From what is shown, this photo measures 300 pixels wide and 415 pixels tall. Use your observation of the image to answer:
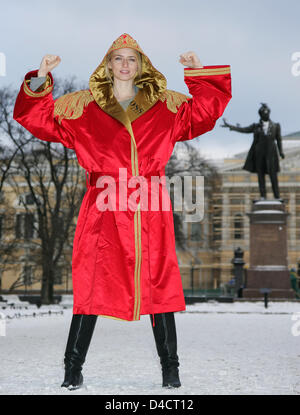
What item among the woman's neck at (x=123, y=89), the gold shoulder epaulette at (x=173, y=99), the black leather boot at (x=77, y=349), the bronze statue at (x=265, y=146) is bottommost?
the black leather boot at (x=77, y=349)

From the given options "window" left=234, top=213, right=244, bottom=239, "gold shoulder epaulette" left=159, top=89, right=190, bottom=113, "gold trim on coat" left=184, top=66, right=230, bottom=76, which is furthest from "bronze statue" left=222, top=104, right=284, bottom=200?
"window" left=234, top=213, right=244, bottom=239

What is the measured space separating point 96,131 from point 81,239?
714 mm

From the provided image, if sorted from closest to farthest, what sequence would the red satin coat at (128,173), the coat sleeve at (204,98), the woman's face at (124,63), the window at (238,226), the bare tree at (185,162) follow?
the red satin coat at (128,173) < the coat sleeve at (204,98) < the woman's face at (124,63) < the bare tree at (185,162) < the window at (238,226)

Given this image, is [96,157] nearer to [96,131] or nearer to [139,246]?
[96,131]

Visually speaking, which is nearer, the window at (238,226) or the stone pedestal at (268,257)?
the stone pedestal at (268,257)

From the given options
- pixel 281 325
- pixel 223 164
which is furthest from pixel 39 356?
pixel 223 164

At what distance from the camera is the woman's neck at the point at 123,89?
477 cm

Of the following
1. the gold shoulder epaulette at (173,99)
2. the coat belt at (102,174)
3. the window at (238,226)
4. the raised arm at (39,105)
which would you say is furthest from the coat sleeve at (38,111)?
the window at (238,226)

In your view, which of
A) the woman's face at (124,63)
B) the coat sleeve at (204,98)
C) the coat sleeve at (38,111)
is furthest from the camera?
the woman's face at (124,63)

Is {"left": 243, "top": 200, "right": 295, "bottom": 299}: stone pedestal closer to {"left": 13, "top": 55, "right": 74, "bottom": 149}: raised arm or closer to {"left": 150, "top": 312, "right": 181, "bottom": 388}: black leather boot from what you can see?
{"left": 150, "top": 312, "right": 181, "bottom": 388}: black leather boot

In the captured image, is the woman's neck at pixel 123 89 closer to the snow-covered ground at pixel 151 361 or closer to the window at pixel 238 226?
the snow-covered ground at pixel 151 361

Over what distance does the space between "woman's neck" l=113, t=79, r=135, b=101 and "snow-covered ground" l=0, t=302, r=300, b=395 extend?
1962 millimetres

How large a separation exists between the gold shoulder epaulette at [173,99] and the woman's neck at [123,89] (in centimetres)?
23

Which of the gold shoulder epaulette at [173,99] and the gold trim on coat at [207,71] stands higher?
the gold trim on coat at [207,71]
